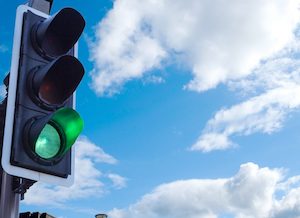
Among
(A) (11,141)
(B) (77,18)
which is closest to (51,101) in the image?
(A) (11,141)

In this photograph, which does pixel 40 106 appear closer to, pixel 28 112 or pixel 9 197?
pixel 28 112

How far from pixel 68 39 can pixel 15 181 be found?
85cm

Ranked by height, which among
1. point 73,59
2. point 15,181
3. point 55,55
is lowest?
point 15,181

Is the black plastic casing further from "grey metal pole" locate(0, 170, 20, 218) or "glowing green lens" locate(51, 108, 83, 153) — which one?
"grey metal pole" locate(0, 170, 20, 218)

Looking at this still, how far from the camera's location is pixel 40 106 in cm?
234

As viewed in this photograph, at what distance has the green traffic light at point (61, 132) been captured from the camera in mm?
2273

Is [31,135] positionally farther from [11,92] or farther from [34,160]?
[11,92]

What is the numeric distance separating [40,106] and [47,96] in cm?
7

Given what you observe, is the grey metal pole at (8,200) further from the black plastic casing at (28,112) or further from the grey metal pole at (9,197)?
the black plastic casing at (28,112)

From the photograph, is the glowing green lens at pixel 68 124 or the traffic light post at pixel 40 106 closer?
the traffic light post at pixel 40 106

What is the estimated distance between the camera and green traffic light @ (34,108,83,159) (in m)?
2.27

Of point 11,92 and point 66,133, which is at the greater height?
point 11,92

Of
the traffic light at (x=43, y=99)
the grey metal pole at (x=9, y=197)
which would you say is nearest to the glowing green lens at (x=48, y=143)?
the traffic light at (x=43, y=99)

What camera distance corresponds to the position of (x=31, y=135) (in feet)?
7.09
